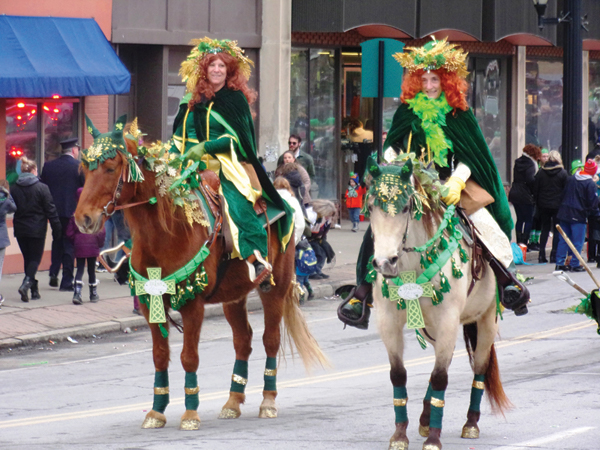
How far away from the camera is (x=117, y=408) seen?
353 inches

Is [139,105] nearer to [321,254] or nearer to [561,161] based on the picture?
[321,254]

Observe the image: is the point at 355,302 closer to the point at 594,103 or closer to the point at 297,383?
the point at 297,383

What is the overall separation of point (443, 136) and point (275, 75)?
14.0m

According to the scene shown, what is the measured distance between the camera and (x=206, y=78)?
8.79 meters

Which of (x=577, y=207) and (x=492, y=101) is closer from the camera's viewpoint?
(x=577, y=207)

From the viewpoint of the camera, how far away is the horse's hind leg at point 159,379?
7953 millimetres

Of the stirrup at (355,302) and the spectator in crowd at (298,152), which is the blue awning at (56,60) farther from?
the stirrup at (355,302)

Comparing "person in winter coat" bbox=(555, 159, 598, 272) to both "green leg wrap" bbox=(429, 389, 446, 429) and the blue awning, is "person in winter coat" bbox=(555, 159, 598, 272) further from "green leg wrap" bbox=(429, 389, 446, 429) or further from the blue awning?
"green leg wrap" bbox=(429, 389, 446, 429)

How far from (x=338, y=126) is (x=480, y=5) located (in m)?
4.56

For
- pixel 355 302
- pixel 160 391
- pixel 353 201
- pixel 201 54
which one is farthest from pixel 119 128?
pixel 353 201

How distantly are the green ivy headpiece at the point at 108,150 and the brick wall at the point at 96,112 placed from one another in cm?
1069

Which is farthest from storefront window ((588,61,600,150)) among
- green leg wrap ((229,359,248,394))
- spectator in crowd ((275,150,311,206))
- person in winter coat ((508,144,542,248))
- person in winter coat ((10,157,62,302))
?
green leg wrap ((229,359,248,394))

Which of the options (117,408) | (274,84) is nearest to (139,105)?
(274,84)

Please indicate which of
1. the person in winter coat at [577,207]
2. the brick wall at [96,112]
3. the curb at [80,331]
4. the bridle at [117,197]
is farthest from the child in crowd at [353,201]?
the bridle at [117,197]
